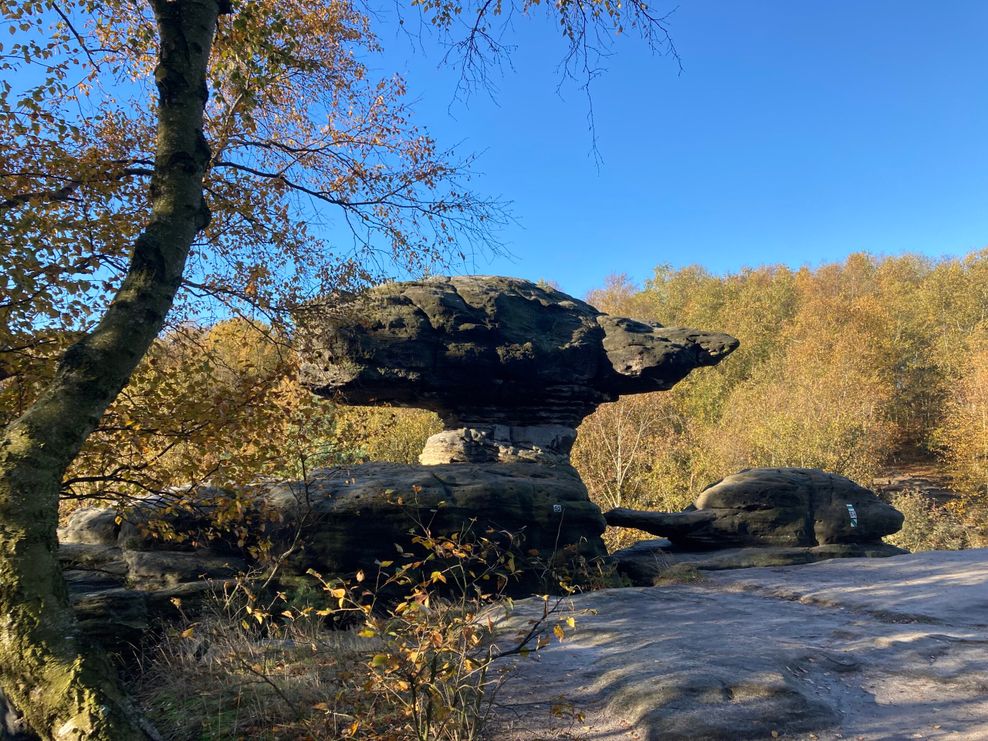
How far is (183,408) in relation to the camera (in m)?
6.24

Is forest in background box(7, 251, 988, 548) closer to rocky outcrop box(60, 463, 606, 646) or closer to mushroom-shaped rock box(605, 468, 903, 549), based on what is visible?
rocky outcrop box(60, 463, 606, 646)

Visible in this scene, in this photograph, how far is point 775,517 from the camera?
13094 mm

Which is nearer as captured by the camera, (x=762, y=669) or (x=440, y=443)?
(x=762, y=669)

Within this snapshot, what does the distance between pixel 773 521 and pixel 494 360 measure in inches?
256

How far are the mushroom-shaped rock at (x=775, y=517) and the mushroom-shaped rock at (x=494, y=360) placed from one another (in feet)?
8.55

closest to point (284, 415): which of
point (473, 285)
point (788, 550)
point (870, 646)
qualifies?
point (870, 646)

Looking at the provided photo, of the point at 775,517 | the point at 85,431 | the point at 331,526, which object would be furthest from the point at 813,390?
the point at 85,431

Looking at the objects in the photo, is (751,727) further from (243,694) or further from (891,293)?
(891,293)

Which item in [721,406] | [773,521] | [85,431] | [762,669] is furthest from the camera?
[721,406]

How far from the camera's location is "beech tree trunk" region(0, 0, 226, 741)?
309 centimetres

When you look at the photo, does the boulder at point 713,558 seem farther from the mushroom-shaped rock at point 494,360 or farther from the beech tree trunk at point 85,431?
the beech tree trunk at point 85,431

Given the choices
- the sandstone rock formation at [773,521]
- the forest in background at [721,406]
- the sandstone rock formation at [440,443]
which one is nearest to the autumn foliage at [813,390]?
the forest in background at [721,406]

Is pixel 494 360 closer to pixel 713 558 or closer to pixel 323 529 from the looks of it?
pixel 323 529

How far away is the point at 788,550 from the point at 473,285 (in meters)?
8.04
